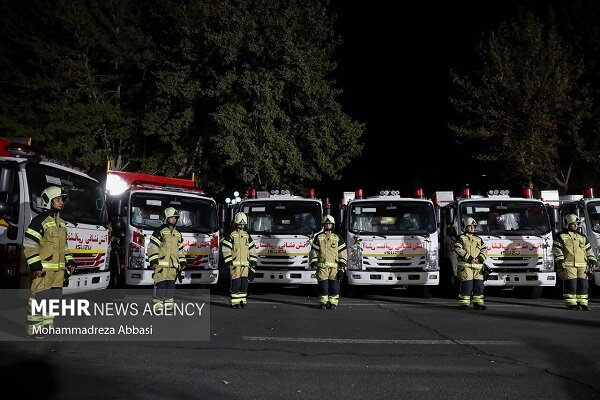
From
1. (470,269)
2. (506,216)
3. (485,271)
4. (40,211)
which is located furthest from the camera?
(506,216)

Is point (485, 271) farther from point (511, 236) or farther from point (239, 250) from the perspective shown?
point (239, 250)

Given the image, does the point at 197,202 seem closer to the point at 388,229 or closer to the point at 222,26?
the point at 388,229

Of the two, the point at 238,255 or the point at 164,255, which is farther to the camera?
the point at 238,255

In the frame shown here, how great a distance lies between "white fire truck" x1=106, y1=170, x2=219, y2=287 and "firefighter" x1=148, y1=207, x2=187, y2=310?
8.10 ft

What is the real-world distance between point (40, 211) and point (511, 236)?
8.94 m

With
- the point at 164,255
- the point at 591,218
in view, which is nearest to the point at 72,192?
the point at 164,255

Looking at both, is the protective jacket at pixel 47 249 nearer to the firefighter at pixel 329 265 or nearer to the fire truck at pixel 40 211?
the fire truck at pixel 40 211

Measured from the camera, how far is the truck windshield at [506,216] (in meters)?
12.6

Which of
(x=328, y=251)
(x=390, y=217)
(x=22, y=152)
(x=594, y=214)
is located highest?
(x=22, y=152)

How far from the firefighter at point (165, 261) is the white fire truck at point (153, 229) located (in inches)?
97.3

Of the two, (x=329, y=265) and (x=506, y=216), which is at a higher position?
(x=506, y=216)

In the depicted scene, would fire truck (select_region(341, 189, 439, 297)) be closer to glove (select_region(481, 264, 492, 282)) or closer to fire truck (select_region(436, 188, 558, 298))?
fire truck (select_region(436, 188, 558, 298))

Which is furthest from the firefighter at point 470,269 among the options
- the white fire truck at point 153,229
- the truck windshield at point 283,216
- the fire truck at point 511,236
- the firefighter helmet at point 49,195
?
the firefighter helmet at point 49,195

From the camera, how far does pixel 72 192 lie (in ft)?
32.8
